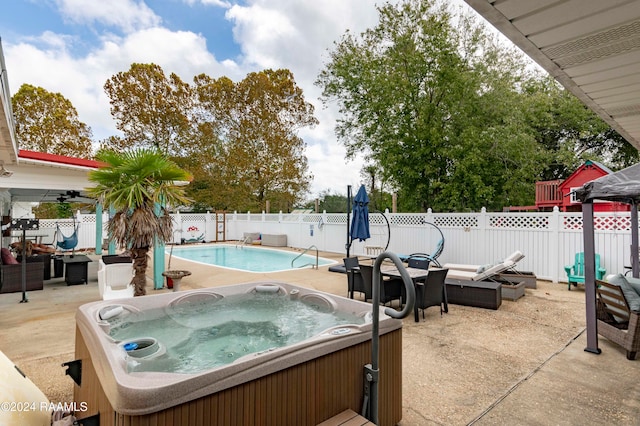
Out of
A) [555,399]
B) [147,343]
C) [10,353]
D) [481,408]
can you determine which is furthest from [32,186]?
[555,399]

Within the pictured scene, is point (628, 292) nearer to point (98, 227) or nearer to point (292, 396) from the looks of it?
point (292, 396)

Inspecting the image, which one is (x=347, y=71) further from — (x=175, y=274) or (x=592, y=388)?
(x=592, y=388)

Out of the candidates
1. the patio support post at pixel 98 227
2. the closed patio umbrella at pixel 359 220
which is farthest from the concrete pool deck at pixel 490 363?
the patio support post at pixel 98 227

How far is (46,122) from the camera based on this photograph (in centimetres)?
1791

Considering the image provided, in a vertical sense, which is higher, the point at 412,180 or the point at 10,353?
the point at 412,180

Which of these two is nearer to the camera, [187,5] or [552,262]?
[552,262]

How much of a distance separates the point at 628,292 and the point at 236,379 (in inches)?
180

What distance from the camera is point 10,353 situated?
147 inches

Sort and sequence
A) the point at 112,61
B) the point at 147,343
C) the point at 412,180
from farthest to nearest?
the point at 112,61, the point at 412,180, the point at 147,343

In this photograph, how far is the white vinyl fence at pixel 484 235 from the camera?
7.18m

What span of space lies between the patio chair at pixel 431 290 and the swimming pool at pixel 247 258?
210 inches

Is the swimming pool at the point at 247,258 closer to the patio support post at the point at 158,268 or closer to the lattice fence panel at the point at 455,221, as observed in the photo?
the patio support post at the point at 158,268

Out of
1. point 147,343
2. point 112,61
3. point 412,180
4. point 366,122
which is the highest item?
point 112,61

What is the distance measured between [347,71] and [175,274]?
12131 millimetres
